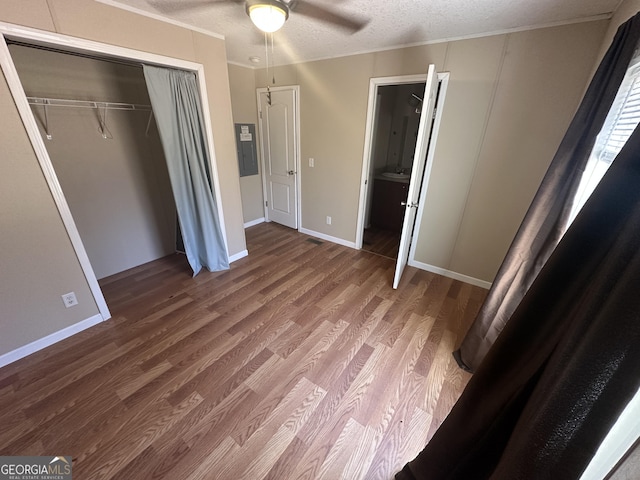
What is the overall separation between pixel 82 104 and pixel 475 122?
3.74 meters

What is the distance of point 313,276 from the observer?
2.83 metres

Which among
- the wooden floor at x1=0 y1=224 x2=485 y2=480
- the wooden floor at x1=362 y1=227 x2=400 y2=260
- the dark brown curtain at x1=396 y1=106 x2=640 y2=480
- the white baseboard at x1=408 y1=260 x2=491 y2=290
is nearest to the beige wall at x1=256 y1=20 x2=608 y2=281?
the white baseboard at x1=408 y1=260 x2=491 y2=290

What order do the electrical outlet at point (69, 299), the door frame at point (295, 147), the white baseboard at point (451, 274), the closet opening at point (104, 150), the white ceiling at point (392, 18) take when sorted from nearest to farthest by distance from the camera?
1. the white ceiling at point (392, 18)
2. the electrical outlet at point (69, 299)
3. the closet opening at point (104, 150)
4. the white baseboard at point (451, 274)
5. the door frame at point (295, 147)

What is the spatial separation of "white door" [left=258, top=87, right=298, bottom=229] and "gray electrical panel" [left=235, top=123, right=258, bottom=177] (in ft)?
0.48

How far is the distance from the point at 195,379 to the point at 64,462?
64 centimetres

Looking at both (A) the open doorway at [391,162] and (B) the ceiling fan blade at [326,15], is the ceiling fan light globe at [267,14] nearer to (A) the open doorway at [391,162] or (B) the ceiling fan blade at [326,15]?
(B) the ceiling fan blade at [326,15]

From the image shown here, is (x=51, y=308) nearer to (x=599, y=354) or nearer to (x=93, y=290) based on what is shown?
(x=93, y=290)

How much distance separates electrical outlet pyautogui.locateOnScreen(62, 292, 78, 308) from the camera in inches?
74.9

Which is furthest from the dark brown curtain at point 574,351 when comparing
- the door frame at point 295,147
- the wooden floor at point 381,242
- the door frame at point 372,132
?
the door frame at point 295,147

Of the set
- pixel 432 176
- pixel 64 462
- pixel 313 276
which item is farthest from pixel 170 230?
pixel 432 176

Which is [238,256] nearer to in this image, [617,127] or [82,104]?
[82,104]

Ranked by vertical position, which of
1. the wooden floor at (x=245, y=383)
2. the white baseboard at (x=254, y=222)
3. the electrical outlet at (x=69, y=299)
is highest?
the electrical outlet at (x=69, y=299)

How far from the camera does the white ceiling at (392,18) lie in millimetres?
1647

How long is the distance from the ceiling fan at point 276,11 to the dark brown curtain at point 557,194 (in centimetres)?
159
